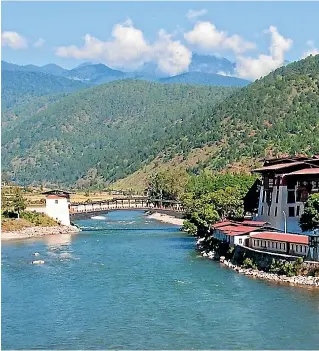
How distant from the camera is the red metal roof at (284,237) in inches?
2068

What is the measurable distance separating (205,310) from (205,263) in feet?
60.1

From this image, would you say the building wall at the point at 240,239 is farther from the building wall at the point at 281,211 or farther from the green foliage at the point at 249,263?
the building wall at the point at 281,211

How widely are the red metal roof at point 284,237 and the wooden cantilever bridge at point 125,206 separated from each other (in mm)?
50433

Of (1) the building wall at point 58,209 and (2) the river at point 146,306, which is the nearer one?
(2) the river at point 146,306

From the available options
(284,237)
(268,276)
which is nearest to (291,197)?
(284,237)

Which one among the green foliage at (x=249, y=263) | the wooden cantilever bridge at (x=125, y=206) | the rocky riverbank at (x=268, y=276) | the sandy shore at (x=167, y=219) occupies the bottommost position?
the rocky riverbank at (x=268, y=276)

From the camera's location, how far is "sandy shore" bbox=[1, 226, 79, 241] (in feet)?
282

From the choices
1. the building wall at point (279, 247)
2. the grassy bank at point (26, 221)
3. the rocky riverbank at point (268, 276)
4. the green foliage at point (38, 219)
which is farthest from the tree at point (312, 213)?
the green foliage at point (38, 219)

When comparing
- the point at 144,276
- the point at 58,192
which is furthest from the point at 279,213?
the point at 58,192

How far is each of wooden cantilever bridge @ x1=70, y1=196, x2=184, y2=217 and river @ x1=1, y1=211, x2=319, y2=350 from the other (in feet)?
142

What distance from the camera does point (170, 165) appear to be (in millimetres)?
197375

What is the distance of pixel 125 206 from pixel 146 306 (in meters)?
74.2

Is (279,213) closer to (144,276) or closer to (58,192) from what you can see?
(144,276)

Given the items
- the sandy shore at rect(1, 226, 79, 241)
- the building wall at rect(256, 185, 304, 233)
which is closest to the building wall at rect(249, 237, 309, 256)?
the building wall at rect(256, 185, 304, 233)
